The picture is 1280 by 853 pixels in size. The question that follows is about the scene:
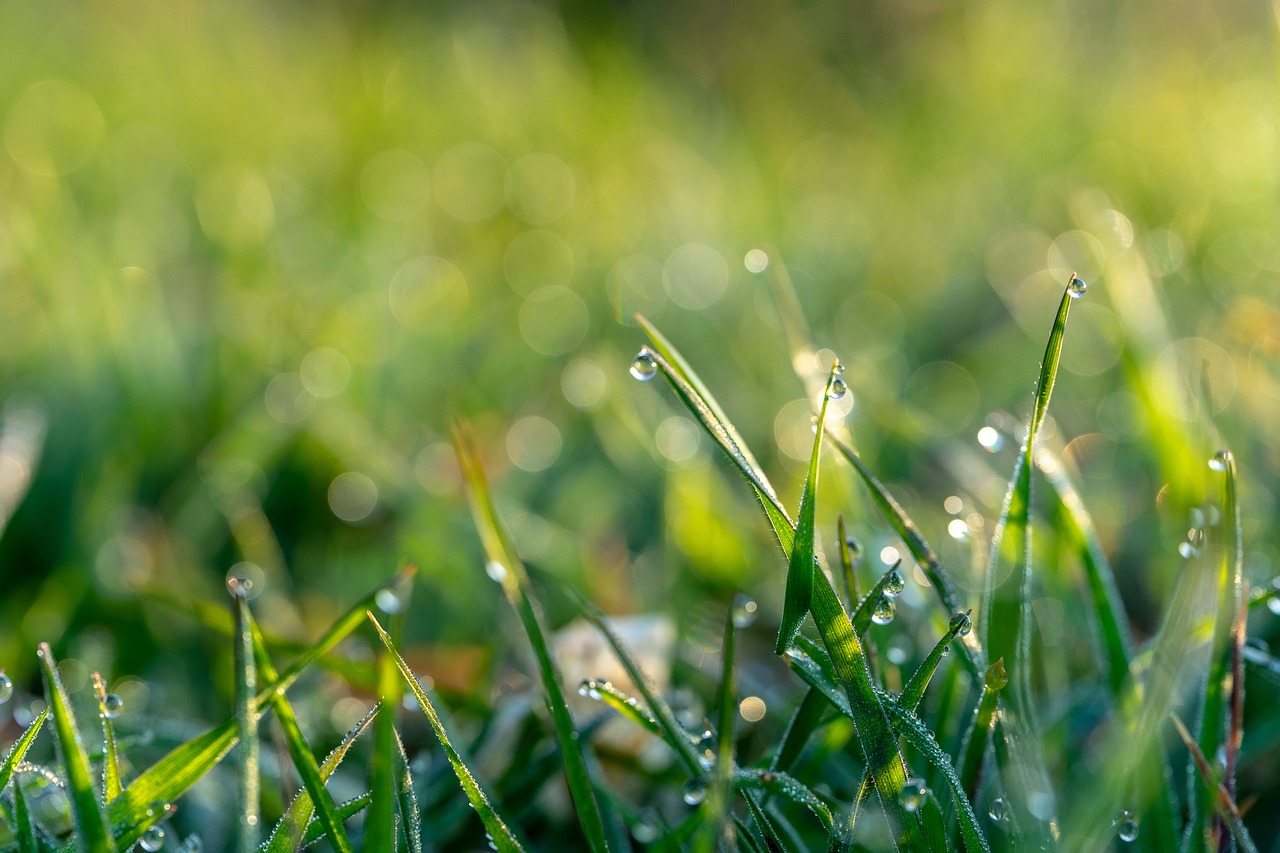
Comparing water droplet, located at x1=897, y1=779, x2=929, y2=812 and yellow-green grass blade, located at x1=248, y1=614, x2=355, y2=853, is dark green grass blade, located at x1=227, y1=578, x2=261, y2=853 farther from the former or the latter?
water droplet, located at x1=897, y1=779, x2=929, y2=812

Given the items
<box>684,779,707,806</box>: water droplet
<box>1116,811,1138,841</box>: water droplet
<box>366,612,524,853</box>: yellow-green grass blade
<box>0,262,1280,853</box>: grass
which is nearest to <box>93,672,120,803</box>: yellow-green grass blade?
<box>0,262,1280,853</box>: grass

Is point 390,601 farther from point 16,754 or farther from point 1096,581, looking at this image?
point 1096,581

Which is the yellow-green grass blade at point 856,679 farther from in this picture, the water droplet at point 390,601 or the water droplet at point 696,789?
the water droplet at point 390,601

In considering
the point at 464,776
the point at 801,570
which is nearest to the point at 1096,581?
the point at 801,570

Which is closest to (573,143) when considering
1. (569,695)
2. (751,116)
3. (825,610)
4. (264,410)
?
(751,116)

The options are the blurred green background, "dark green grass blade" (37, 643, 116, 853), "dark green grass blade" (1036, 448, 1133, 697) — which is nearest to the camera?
"dark green grass blade" (37, 643, 116, 853)

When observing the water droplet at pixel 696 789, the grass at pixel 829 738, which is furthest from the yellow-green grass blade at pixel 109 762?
the water droplet at pixel 696 789

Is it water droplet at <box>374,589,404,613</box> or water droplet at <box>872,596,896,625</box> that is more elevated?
water droplet at <box>872,596,896,625</box>
